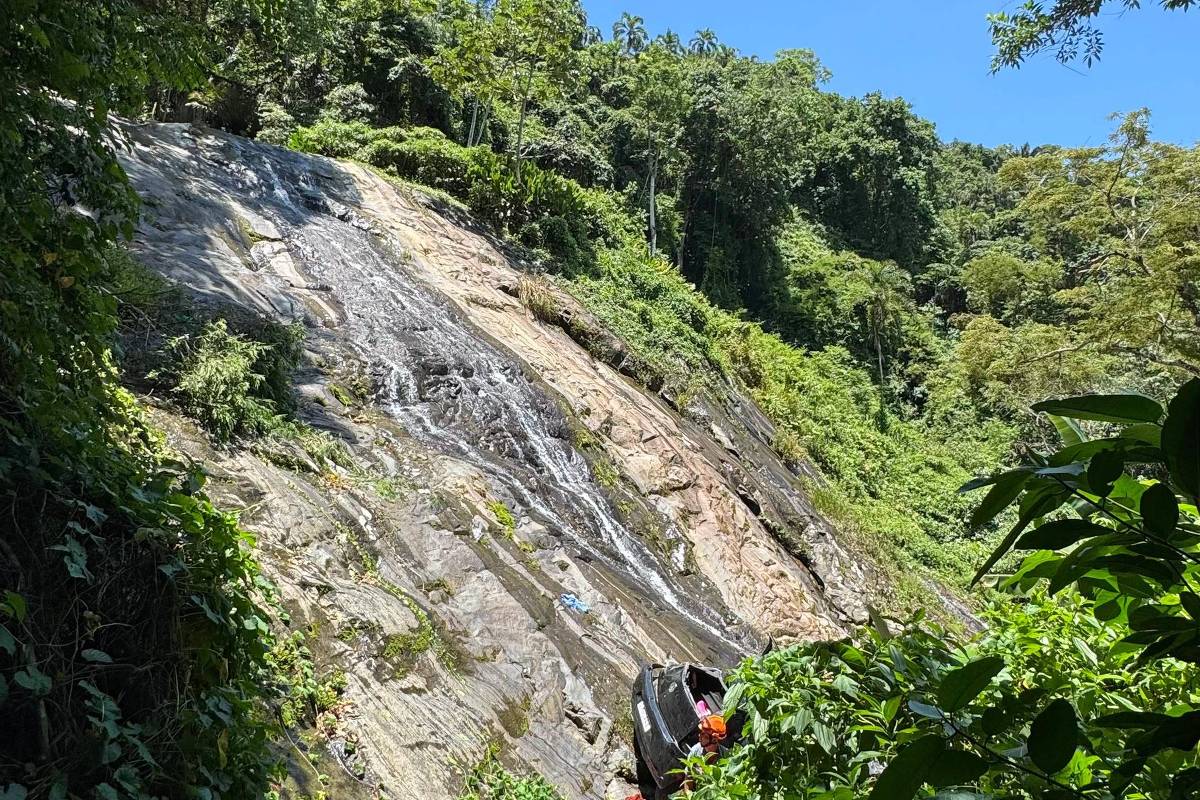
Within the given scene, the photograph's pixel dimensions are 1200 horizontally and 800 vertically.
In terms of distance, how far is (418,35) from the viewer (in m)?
26.8

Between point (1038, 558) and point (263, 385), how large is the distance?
8.73 meters

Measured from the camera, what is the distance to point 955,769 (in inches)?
33.6

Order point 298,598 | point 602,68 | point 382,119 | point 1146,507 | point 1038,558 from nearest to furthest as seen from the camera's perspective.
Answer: point 1146,507 → point 1038,558 → point 298,598 → point 382,119 → point 602,68

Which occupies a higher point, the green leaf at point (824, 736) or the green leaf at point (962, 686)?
the green leaf at point (962, 686)

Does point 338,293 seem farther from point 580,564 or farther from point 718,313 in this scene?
point 718,313

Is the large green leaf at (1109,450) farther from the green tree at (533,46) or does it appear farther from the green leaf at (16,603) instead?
the green tree at (533,46)

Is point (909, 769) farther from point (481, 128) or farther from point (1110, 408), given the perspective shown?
point (481, 128)

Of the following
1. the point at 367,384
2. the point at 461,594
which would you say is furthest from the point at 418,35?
the point at 461,594

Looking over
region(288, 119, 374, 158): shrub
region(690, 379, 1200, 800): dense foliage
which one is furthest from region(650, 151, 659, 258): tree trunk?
region(690, 379, 1200, 800): dense foliage

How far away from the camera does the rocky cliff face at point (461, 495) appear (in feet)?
21.6

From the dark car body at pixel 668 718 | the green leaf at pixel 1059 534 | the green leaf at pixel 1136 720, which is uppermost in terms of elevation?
the green leaf at pixel 1059 534

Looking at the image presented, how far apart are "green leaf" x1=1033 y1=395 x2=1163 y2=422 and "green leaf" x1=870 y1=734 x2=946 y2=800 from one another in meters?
0.40

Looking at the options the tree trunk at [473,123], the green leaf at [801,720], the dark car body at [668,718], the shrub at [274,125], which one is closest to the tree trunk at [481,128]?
the tree trunk at [473,123]

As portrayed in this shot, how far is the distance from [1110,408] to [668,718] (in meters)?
6.43
